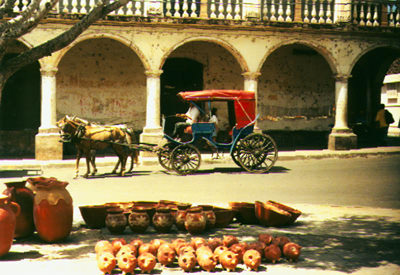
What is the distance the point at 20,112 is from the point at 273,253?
Result: 14.5 metres

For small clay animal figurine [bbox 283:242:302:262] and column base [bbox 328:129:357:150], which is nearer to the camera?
small clay animal figurine [bbox 283:242:302:262]

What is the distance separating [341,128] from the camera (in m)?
18.2

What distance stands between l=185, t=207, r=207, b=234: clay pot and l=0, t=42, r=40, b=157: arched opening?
1226 centimetres

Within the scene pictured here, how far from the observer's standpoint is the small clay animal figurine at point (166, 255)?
5152mm

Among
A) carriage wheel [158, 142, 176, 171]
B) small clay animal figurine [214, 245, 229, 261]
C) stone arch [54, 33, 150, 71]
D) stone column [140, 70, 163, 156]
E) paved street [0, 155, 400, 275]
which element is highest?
stone arch [54, 33, 150, 71]

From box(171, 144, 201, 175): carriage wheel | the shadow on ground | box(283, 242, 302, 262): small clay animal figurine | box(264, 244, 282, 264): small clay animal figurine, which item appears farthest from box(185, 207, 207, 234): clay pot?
box(171, 144, 201, 175): carriage wheel

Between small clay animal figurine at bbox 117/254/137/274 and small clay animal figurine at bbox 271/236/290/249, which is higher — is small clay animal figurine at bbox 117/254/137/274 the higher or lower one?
the lower one

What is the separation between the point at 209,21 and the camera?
16.8 metres

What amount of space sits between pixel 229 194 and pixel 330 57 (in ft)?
32.0

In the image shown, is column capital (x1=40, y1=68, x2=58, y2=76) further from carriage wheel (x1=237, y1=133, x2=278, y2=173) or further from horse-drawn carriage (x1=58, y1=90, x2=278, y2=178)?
carriage wheel (x1=237, y1=133, x2=278, y2=173)

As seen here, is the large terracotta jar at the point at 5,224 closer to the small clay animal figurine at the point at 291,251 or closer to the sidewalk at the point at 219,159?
the small clay animal figurine at the point at 291,251

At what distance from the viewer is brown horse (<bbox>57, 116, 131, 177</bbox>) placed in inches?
490

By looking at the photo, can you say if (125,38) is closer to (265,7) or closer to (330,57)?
(265,7)

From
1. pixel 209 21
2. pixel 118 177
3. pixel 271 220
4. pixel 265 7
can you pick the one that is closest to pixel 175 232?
pixel 271 220
